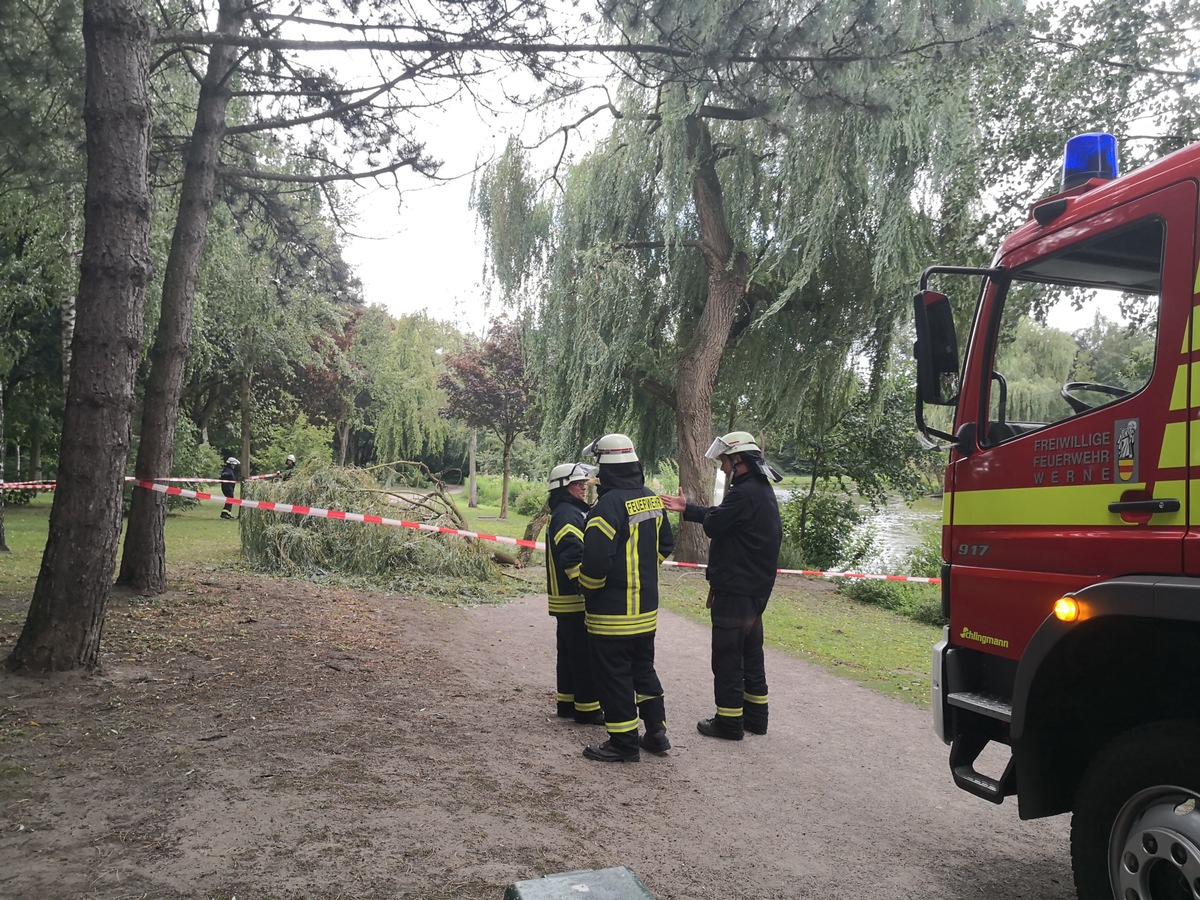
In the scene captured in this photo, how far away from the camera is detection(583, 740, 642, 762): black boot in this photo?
16.2 feet

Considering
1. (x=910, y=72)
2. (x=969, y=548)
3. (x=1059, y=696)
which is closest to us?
(x=1059, y=696)

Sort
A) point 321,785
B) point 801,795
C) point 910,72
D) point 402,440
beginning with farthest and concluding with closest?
point 402,440
point 910,72
point 801,795
point 321,785

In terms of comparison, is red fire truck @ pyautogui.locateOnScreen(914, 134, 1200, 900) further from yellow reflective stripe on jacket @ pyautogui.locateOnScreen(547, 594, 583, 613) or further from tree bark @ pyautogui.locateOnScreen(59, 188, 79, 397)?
tree bark @ pyautogui.locateOnScreen(59, 188, 79, 397)

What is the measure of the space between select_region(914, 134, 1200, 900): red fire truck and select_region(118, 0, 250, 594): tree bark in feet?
23.9

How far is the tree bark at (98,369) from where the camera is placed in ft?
18.1

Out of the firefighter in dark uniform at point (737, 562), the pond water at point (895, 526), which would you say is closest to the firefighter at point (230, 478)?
the pond water at point (895, 526)

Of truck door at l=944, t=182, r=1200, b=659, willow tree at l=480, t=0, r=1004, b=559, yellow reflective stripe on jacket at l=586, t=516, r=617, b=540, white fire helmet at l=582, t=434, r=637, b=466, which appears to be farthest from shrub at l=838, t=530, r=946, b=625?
truck door at l=944, t=182, r=1200, b=659

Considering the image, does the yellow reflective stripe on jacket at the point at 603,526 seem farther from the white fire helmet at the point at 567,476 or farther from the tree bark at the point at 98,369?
the tree bark at the point at 98,369

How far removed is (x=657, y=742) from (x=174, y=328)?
638cm

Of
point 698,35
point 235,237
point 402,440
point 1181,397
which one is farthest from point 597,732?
point 402,440

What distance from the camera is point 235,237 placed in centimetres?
1241

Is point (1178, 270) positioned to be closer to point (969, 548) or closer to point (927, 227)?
point (969, 548)

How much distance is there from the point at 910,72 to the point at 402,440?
26.4m

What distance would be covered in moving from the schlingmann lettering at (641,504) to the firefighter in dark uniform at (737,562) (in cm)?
17
